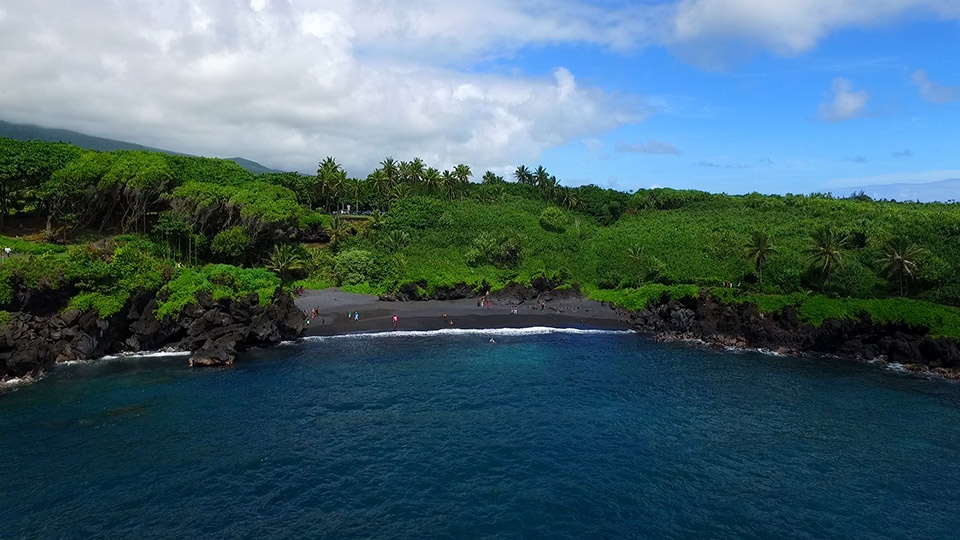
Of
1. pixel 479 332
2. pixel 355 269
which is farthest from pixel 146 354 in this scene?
pixel 479 332

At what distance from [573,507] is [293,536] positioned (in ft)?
49.0

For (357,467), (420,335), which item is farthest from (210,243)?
(357,467)

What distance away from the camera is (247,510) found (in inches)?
1160

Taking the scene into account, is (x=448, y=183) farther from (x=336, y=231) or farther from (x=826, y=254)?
(x=826, y=254)

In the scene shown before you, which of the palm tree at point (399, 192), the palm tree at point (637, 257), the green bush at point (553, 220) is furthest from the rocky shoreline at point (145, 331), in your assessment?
the green bush at point (553, 220)

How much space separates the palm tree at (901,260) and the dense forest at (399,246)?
0.26m

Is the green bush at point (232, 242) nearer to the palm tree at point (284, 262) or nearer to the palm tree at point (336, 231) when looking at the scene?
the palm tree at point (284, 262)

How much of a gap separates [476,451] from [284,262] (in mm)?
57594

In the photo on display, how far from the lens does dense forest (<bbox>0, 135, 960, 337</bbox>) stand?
63.7m

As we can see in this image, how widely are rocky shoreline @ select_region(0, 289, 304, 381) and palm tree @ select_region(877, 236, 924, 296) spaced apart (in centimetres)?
7544

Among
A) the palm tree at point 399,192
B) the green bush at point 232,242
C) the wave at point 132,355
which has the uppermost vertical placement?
the palm tree at point 399,192

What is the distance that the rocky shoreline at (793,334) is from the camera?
2315 inches

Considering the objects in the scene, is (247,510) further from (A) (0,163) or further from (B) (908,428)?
(A) (0,163)

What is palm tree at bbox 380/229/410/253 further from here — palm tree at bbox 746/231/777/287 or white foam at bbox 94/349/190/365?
palm tree at bbox 746/231/777/287
